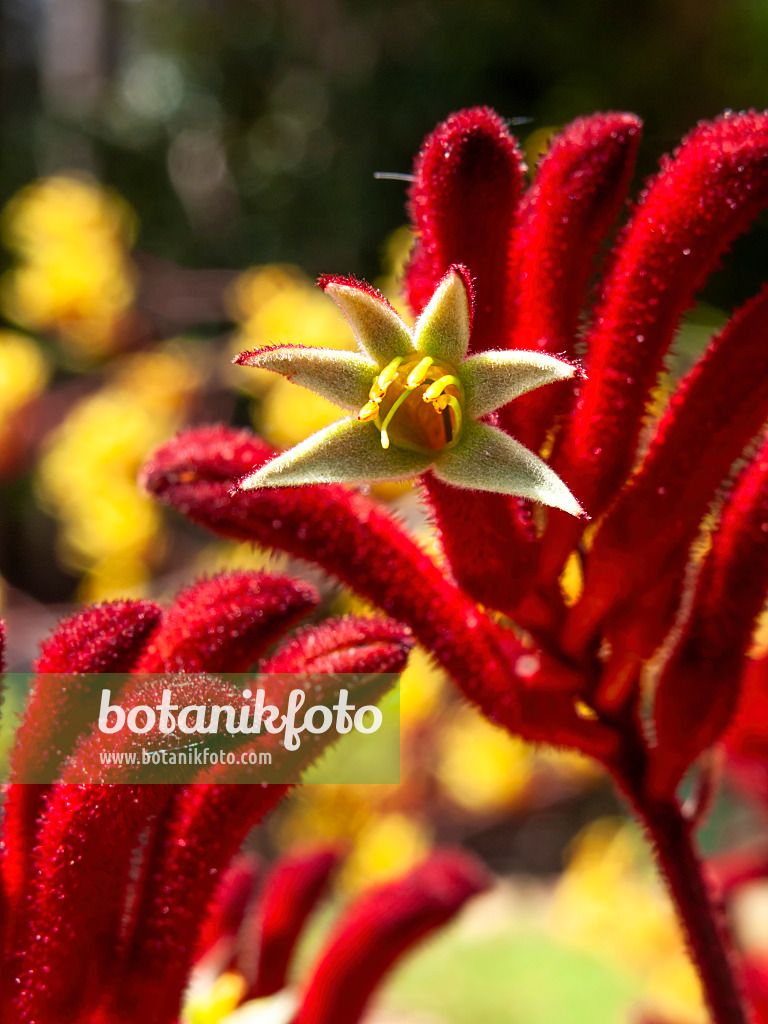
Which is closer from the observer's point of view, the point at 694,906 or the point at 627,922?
the point at 694,906

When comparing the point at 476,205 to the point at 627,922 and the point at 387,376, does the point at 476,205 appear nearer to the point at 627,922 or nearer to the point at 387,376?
the point at 387,376

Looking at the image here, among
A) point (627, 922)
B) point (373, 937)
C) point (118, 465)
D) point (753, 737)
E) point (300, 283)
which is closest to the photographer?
point (373, 937)

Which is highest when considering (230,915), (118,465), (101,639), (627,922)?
(101,639)

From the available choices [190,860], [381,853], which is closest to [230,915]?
[190,860]

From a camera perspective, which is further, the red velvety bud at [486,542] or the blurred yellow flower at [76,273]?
the blurred yellow flower at [76,273]

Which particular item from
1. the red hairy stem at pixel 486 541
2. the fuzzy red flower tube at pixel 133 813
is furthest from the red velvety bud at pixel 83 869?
the red hairy stem at pixel 486 541

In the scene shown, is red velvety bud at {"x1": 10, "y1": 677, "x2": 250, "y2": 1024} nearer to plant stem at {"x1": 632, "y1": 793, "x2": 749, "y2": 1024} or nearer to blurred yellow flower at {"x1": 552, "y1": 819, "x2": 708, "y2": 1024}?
plant stem at {"x1": 632, "y1": 793, "x2": 749, "y2": 1024}

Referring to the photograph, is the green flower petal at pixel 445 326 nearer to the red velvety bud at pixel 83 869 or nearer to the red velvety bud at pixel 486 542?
the red velvety bud at pixel 486 542

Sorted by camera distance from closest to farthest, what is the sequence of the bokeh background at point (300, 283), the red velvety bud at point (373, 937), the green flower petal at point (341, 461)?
the green flower petal at point (341, 461), the red velvety bud at point (373, 937), the bokeh background at point (300, 283)
